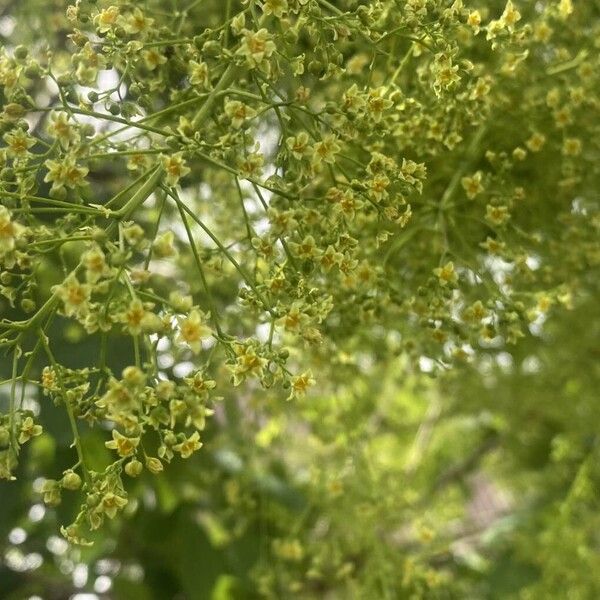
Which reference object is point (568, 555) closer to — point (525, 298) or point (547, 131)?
point (525, 298)

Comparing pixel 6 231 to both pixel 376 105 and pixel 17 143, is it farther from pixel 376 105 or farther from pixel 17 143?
pixel 376 105

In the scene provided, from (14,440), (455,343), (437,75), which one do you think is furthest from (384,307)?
(14,440)

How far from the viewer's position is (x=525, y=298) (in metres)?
0.75

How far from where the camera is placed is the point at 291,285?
541 mm

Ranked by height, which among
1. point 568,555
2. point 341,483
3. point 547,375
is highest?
point 547,375

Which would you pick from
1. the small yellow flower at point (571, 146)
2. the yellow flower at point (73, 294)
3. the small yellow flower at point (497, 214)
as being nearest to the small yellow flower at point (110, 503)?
the yellow flower at point (73, 294)

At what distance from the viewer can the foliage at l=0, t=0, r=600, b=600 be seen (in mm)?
500

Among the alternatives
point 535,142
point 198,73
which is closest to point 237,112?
point 198,73

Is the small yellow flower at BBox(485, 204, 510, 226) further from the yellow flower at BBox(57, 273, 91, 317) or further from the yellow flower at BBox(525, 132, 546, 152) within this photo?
the yellow flower at BBox(57, 273, 91, 317)

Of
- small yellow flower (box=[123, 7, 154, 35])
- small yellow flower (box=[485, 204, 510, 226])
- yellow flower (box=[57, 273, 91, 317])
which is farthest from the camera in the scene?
small yellow flower (box=[485, 204, 510, 226])

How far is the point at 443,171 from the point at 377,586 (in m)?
0.45

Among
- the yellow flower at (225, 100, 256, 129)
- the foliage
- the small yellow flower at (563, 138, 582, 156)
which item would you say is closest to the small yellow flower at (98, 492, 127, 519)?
the foliage

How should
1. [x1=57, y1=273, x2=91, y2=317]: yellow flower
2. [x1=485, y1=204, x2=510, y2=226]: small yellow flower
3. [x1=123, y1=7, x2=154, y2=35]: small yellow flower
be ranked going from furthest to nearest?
[x1=485, y1=204, x2=510, y2=226]: small yellow flower < [x1=123, y1=7, x2=154, y2=35]: small yellow flower < [x1=57, y1=273, x2=91, y2=317]: yellow flower

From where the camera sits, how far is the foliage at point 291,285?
500 mm
